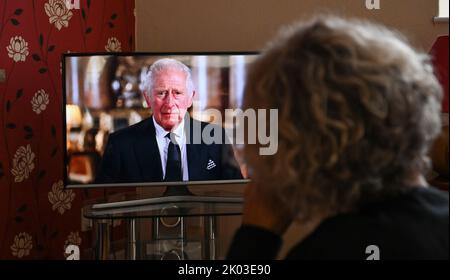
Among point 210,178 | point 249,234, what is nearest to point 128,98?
point 210,178

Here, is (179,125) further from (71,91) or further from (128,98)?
(71,91)

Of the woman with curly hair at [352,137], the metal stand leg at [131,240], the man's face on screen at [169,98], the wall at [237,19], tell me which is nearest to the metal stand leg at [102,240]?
the metal stand leg at [131,240]

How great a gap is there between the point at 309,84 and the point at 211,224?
86.3 inches

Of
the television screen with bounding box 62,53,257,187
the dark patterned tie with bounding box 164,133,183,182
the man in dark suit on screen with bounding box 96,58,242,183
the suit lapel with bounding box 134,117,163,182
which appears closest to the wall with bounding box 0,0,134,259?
the television screen with bounding box 62,53,257,187

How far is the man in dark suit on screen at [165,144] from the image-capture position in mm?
2727

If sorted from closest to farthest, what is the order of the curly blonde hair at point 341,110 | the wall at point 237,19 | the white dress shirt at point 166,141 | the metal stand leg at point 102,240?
the curly blonde hair at point 341,110, the metal stand leg at point 102,240, the white dress shirt at point 166,141, the wall at point 237,19

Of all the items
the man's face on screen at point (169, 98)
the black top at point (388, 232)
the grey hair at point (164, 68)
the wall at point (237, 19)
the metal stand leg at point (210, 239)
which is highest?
the wall at point (237, 19)

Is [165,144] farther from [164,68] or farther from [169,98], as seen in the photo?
[164,68]

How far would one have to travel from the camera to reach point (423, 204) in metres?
0.73

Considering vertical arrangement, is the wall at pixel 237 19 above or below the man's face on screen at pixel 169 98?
above

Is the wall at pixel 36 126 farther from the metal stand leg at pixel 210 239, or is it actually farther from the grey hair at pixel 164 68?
the metal stand leg at pixel 210 239

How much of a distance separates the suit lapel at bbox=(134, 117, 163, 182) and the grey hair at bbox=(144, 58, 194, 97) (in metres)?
0.18

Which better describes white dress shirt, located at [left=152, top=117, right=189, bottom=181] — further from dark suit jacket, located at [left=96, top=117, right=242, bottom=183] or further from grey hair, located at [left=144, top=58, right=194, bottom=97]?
grey hair, located at [left=144, top=58, right=194, bottom=97]

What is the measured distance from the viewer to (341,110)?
68cm
